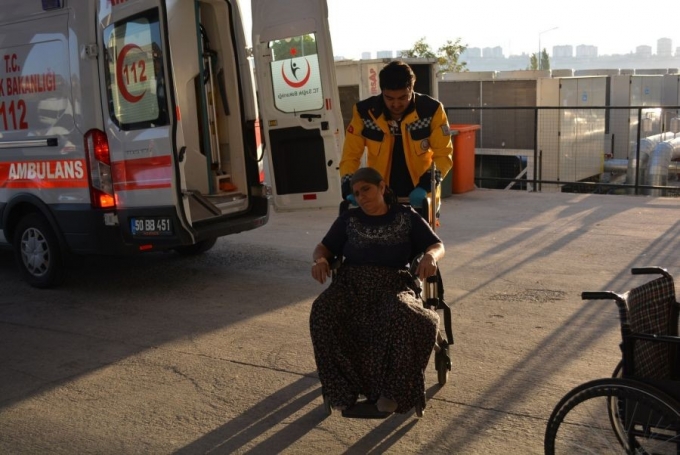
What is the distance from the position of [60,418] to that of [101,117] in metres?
3.16

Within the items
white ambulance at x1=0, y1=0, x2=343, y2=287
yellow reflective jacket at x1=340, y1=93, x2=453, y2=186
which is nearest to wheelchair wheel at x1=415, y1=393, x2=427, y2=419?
yellow reflective jacket at x1=340, y1=93, x2=453, y2=186

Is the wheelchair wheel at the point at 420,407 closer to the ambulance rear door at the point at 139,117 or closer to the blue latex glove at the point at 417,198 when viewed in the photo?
A: the blue latex glove at the point at 417,198

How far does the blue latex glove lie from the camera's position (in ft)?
16.6

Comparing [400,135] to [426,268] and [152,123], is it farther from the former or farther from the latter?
[152,123]

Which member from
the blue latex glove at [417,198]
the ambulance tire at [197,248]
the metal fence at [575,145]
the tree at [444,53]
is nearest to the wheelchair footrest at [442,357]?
the blue latex glove at [417,198]

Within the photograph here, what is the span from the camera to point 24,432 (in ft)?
15.7

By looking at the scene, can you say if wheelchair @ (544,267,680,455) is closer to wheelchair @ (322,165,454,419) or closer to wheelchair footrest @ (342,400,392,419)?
wheelchair footrest @ (342,400,392,419)

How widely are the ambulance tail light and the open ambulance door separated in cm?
157

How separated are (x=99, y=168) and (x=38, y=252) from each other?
1.26 meters

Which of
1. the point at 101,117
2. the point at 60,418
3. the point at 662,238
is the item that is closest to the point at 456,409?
the point at 60,418

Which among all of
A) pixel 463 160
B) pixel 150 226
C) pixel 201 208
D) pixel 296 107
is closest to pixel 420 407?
pixel 150 226

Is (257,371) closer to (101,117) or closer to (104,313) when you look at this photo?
(104,313)

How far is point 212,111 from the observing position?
8.65m

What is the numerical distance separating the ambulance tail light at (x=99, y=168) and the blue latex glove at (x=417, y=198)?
339cm
